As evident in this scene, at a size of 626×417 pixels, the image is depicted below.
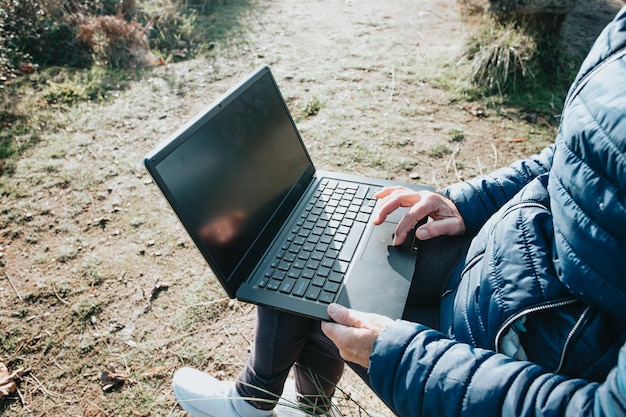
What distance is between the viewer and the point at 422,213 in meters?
1.64

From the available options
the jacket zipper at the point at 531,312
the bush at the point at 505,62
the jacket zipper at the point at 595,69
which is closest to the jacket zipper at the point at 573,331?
the jacket zipper at the point at 531,312

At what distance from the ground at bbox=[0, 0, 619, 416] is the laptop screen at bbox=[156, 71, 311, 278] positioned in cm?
100

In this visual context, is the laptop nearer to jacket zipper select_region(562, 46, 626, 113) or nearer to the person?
the person

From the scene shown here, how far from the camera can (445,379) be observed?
1.05 meters

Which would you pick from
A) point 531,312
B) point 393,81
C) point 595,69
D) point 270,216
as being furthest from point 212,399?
point 393,81

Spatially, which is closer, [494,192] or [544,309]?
[544,309]

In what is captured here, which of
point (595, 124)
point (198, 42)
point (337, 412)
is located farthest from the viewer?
point (198, 42)

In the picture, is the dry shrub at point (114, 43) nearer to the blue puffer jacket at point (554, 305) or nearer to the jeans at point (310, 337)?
the jeans at point (310, 337)

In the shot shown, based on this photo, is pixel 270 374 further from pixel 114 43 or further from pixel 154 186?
pixel 114 43

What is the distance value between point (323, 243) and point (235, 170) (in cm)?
45

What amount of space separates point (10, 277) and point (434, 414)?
2.81m

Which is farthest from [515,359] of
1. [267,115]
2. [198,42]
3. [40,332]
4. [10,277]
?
[198,42]

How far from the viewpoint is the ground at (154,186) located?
2.25 meters

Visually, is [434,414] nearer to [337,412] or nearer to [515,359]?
[515,359]
